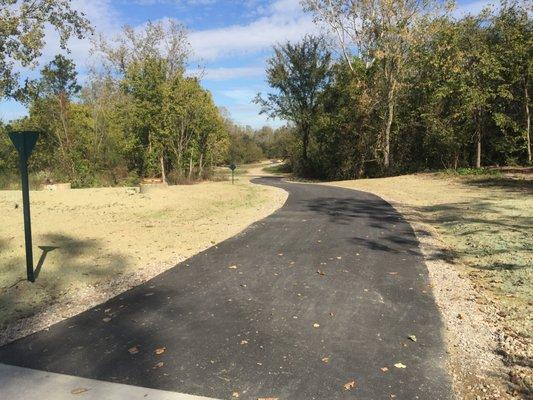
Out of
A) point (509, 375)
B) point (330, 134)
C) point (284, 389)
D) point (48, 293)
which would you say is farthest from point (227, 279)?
point (330, 134)

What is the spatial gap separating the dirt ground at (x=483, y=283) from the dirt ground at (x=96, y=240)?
4005 mm

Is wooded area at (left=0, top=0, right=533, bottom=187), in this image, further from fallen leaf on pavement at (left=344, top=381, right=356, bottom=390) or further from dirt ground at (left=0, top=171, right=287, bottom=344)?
fallen leaf on pavement at (left=344, top=381, right=356, bottom=390)

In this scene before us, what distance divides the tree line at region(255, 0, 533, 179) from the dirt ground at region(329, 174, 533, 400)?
10.1 metres

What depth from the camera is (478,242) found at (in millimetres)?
8016

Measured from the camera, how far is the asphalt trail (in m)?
3.50

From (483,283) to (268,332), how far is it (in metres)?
3.27

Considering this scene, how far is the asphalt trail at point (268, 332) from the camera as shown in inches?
138

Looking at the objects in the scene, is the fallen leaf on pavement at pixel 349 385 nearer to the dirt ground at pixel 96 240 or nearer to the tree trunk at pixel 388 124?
the dirt ground at pixel 96 240

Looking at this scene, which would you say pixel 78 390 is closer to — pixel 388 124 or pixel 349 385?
pixel 349 385

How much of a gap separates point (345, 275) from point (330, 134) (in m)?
25.7

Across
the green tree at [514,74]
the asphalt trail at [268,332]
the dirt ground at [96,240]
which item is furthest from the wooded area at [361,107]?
the asphalt trail at [268,332]

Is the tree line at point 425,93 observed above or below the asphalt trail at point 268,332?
above

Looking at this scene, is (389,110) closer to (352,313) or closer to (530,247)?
(530,247)

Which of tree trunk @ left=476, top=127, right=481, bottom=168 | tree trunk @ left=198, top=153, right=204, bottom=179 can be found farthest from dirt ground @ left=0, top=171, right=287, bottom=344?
tree trunk @ left=476, top=127, right=481, bottom=168
